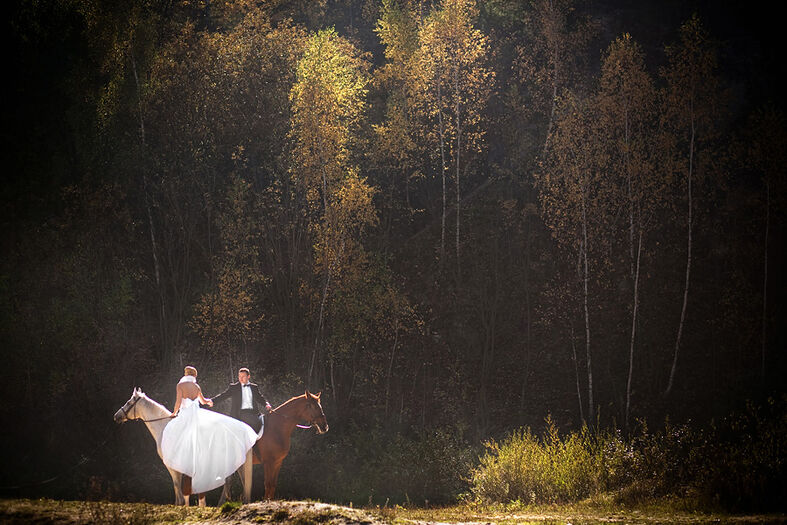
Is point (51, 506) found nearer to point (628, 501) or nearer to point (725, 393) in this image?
point (628, 501)

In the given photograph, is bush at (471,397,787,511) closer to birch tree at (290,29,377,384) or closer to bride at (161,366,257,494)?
bride at (161,366,257,494)

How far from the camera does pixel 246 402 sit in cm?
1484

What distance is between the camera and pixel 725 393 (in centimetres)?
2288

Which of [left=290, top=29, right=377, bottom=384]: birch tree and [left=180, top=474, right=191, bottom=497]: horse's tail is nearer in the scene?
[left=180, top=474, right=191, bottom=497]: horse's tail

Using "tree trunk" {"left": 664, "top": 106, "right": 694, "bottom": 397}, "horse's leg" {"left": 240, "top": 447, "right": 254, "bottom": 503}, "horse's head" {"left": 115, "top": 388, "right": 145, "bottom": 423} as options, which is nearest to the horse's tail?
"horse's leg" {"left": 240, "top": 447, "right": 254, "bottom": 503}

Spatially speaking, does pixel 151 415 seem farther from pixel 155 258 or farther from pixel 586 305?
pixel 586 305

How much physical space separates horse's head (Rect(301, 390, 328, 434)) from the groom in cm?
81

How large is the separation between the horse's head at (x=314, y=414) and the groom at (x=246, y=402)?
813 mm

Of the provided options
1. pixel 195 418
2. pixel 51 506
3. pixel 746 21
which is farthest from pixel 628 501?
pixel 746 21

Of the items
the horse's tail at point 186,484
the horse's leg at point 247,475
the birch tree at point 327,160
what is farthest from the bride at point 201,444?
the birch tree at point 327,160

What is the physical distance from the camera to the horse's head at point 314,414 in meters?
14.5

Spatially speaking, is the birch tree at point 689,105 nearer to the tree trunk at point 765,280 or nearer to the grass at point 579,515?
the tree trunk at point 765,280

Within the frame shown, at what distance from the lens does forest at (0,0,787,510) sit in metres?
22.8

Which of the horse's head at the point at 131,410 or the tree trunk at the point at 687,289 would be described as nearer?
the horse's head at the point at 131,410
